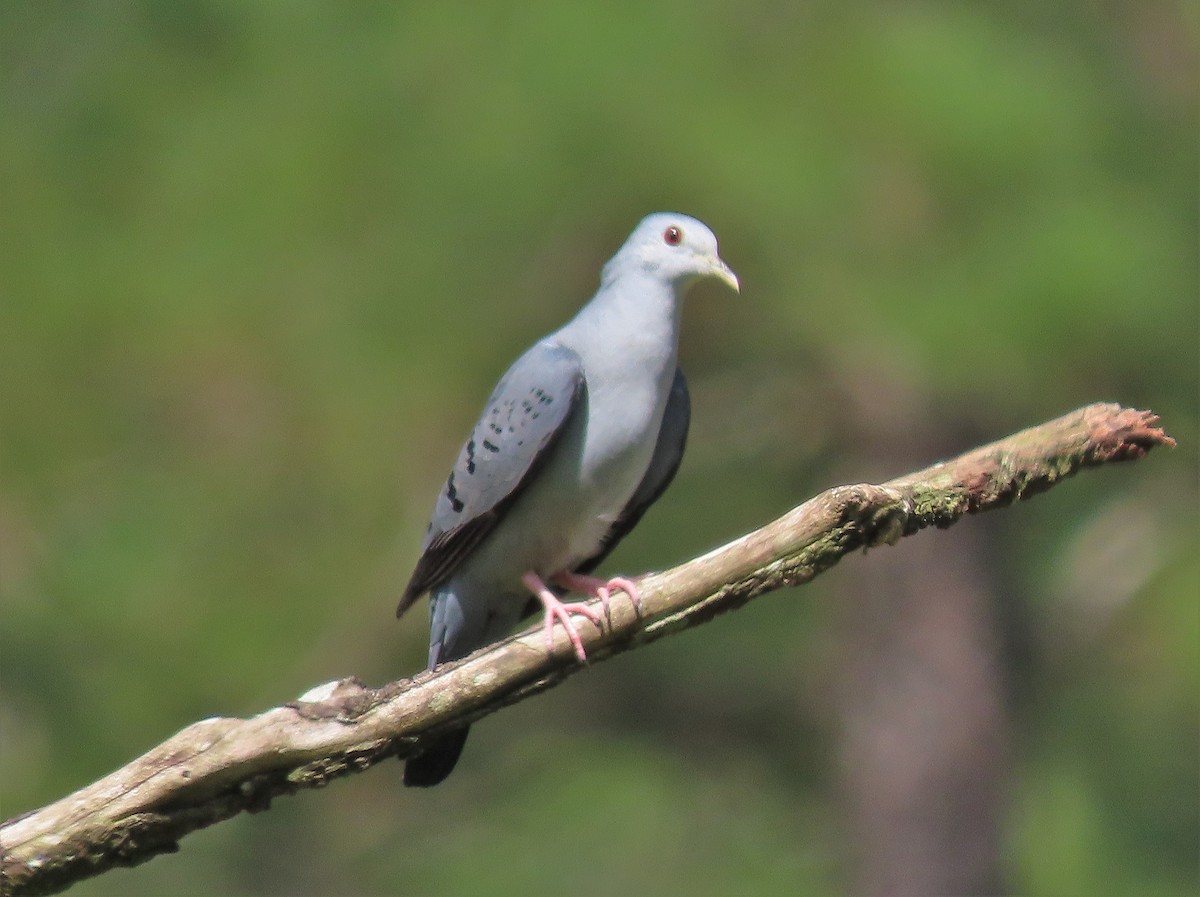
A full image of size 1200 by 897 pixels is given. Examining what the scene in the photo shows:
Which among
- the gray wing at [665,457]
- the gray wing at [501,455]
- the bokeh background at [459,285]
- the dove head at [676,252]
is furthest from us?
the bokeh background at [459,285]

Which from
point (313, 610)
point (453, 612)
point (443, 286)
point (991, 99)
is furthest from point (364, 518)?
point (991, 99)

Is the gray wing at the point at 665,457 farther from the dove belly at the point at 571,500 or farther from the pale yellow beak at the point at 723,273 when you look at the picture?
the pale yellow beak at the point at 723,273

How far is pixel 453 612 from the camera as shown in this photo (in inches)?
170

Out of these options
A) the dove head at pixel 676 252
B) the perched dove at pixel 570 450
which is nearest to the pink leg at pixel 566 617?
the perched dove at pixel 570 450

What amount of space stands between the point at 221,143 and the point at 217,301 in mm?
715

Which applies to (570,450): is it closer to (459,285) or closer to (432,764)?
(432,764)

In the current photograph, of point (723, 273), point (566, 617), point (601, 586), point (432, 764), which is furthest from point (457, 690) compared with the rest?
point (723, 273)

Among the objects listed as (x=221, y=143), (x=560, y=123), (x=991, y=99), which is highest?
(x=221, y=143)

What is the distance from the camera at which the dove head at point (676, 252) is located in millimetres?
4195

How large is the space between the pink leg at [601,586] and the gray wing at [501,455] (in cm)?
32

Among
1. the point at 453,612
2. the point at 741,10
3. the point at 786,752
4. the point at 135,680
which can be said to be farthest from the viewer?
the point at 786,752

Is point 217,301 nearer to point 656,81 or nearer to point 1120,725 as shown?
point 656,81

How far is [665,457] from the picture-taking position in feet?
14.1

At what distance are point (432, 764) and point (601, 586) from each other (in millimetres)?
660
